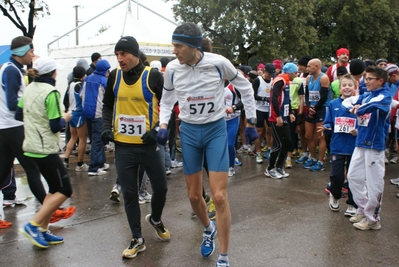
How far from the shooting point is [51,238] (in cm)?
503

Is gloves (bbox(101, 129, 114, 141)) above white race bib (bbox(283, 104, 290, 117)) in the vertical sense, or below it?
above

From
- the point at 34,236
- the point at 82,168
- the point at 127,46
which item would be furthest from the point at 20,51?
the point at 82,168

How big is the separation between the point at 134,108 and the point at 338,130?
9.64ft

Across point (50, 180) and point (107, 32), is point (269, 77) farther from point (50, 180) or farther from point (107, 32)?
point (107, 32)

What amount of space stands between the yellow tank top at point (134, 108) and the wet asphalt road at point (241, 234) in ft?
3.94

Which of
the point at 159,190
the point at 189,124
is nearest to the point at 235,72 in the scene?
the point at 189,124

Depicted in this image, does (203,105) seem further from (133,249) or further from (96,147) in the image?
(96,147)

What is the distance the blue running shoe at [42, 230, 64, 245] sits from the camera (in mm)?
4996

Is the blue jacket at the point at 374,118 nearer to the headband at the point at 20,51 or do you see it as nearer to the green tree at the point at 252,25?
the headband at the point at 20,51

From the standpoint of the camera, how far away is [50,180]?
4.95 meters

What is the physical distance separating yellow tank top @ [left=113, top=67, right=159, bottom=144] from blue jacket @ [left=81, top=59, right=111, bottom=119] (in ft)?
13.5

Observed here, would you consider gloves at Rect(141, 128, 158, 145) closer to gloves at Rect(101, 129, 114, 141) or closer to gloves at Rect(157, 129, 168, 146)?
gloves at Rect(157, 129, 168, 146)

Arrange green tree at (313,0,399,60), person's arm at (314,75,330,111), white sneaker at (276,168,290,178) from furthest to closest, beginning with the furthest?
1. green tree at (313,0,399,60)
2. person's arm at (314,75,330,111)
3. white sneaker at (276,168,290,178)

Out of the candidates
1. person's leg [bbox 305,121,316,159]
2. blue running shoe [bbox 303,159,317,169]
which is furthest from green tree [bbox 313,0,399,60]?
blue running shoe [bbox 303,159,317,169]
